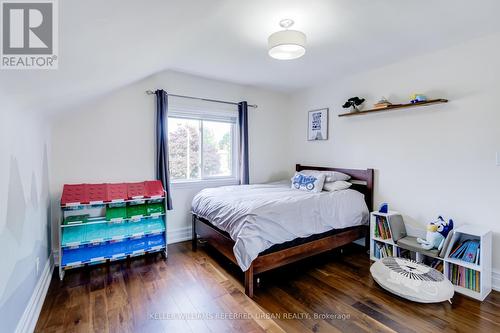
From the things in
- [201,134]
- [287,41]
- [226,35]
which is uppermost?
[226,35]

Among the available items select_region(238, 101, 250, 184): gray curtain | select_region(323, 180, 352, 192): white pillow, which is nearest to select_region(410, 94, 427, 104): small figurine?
select_region(323, 180, 352, 192): white pillow

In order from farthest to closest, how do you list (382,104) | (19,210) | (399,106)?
(382,104)
(399,106)
(19,210)

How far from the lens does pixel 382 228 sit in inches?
114

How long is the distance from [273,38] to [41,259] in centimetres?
276

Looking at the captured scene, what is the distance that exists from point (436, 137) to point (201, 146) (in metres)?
2.95

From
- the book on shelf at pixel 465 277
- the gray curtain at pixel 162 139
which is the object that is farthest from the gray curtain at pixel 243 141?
the book on shelf at pixel 465 277

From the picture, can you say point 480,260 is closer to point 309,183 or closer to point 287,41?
point 309,183

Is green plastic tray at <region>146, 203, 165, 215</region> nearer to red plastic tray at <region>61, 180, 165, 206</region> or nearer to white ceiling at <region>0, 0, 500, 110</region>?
red plastic tray at <region>61, 180, 165, 206</region>

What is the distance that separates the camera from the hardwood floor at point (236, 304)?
1.81 m

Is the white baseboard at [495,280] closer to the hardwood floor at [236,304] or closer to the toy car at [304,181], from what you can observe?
the hardwood floor at [236,304]

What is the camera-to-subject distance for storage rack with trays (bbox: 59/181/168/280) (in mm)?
2506

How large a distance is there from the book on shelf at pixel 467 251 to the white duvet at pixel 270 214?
37.5 inches

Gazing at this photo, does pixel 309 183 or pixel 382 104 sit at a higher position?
pixel 382 104

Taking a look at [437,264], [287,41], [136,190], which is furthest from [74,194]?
[437,264]
